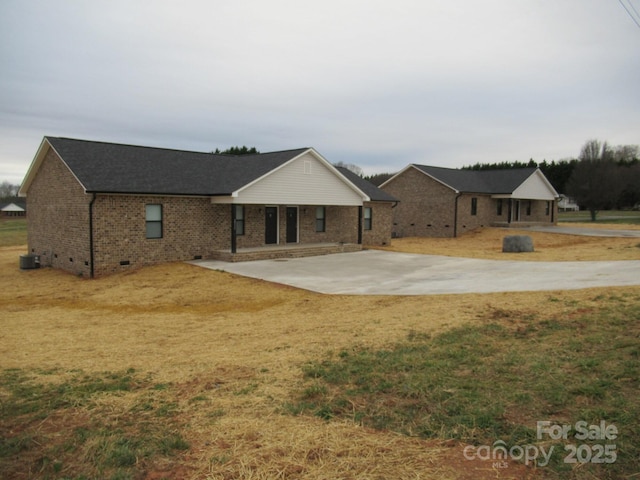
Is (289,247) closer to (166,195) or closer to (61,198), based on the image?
(166,195)

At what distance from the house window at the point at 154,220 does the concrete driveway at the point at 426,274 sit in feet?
6.21

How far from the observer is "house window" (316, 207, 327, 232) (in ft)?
86.2

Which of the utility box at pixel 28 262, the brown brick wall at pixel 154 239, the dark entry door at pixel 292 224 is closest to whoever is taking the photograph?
the brown brick wall at pixel 154 239

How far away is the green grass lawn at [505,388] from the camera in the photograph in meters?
4.26

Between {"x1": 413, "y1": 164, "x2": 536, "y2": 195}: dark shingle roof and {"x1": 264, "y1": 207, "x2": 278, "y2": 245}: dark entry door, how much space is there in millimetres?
17706

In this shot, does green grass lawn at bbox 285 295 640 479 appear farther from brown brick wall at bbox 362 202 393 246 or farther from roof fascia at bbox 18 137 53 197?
brown brick wall at bbox 362 202 393 246

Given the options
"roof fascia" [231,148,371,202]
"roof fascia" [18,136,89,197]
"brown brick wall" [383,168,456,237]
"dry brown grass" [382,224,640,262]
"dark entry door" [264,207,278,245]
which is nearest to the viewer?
"roof fascia" [18,136,89,197]

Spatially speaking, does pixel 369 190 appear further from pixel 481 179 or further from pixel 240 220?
pixel 481 179

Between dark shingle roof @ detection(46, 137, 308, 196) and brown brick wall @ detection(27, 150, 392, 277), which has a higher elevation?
dark shingle roof @ detection(46, 137, 308, 196)

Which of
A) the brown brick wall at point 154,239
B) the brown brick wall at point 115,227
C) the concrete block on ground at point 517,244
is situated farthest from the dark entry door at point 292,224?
the concrete block on ground at point 517,244

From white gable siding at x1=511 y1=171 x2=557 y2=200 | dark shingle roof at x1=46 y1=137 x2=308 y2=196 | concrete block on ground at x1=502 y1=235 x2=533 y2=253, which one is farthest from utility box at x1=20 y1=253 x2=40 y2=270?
white gable siding at x1=511 y1=171 x2=557 y2=200

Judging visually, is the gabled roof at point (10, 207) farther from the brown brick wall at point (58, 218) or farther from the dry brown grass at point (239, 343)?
the dry brown grass at point (239, 343)

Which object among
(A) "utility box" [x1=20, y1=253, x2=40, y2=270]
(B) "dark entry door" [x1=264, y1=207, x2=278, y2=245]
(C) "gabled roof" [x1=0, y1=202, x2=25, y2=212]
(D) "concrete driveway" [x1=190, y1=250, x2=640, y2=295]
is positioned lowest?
(A) "utility box" [x1=20, y1=253, x2=40, y2=270]

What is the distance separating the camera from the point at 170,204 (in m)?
19.7
